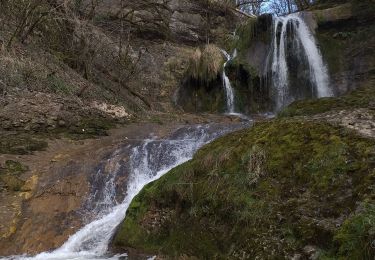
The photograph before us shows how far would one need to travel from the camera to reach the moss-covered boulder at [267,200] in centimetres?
400

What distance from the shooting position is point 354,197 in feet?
13.5

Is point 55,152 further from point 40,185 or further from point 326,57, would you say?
point 326,57

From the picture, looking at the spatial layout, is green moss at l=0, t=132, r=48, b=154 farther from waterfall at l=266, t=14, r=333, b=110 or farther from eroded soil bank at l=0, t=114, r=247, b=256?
waterfall at l=266, t=14, r=333, b=110

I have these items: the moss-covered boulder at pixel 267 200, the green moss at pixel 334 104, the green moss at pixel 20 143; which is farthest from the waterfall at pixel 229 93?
the moss-covered boulder at pixel 267 200

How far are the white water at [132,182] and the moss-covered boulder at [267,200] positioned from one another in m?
0.59

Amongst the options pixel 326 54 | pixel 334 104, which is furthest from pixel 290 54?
pixel 334 104

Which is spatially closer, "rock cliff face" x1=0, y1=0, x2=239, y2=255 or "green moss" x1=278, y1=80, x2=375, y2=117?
"green moss" x1=278, y1=80, x2=375, y2=117

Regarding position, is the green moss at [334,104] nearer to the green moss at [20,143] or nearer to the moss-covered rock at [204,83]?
the green moss at [20,143]

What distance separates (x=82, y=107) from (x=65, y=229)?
5585 millimetres

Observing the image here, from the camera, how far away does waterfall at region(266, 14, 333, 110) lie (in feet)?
49.9

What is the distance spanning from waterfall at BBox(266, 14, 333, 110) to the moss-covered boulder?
9645 mm

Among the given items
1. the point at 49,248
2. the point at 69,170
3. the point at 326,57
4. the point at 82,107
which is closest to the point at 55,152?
the point at 69,170

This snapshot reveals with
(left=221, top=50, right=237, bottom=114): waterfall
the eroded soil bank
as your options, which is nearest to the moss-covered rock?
(left=221, top=50, right=237, bottom=114): waterfall

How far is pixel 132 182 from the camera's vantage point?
8305 mm
